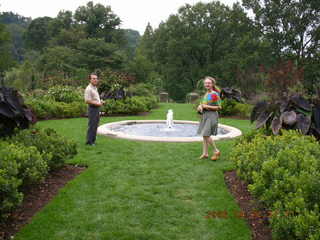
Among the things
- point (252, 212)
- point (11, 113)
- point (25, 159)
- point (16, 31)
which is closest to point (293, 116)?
point (252, 212)

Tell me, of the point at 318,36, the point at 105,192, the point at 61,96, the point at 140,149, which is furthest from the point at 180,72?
the point at 105,192

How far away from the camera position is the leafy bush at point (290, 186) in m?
2.17

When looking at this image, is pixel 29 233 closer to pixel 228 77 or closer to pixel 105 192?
pixel 105 192

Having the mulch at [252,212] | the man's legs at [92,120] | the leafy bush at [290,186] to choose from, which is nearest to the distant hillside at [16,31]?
the man's legs at [92,120]

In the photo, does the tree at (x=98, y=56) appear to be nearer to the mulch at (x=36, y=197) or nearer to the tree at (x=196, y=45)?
the tree at (x=196, y=45)

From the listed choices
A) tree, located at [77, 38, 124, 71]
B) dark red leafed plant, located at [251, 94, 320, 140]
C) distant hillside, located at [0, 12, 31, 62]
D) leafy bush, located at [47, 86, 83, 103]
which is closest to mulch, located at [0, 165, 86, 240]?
dark red leafed plant, located at [251, 94, 320, 140]

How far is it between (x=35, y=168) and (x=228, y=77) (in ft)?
95.0

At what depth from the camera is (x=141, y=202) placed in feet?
11.6

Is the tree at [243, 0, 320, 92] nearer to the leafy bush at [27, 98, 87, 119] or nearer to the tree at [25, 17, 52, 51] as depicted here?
the leafy bush at [27, 98, 87, 119]

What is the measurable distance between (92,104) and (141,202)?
10.3 ft

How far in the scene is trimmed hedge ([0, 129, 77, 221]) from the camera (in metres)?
2.78

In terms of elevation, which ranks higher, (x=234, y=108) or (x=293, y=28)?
(x=293, y=28)

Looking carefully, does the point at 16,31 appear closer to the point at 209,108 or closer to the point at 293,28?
the point at 293,28

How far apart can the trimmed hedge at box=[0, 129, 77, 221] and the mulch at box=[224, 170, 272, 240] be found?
2.30 meters
